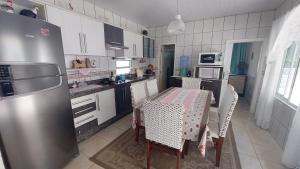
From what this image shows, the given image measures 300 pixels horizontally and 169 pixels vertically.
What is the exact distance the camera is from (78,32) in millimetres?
2211

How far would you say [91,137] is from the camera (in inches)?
91.0

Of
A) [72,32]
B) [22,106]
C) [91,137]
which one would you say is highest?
[72,32]

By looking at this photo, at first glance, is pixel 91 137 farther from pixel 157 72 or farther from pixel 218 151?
pixel 157 72

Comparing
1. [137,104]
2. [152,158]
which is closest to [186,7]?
[137,104]

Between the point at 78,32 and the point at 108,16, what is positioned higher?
the point at 108,16

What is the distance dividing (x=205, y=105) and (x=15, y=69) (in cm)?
208

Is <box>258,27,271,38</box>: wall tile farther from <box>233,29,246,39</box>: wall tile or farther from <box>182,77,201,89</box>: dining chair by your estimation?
<box>182,77,201,89</box>: dining chair

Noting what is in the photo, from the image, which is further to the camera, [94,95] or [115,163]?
[94,95]

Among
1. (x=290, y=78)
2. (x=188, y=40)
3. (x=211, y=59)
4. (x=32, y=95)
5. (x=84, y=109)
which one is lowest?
(x=84, y=109)

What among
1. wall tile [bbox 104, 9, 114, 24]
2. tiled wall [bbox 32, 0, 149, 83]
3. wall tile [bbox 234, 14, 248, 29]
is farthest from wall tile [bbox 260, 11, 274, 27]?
wall tile [bbox 104, 9, 114, 24]

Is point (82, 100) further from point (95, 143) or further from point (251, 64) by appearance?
point (251, 64)

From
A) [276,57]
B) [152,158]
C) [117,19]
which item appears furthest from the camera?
[117,19]

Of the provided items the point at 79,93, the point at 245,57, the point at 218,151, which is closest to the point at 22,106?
the point at 79,93

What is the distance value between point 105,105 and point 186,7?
2.76 meters
